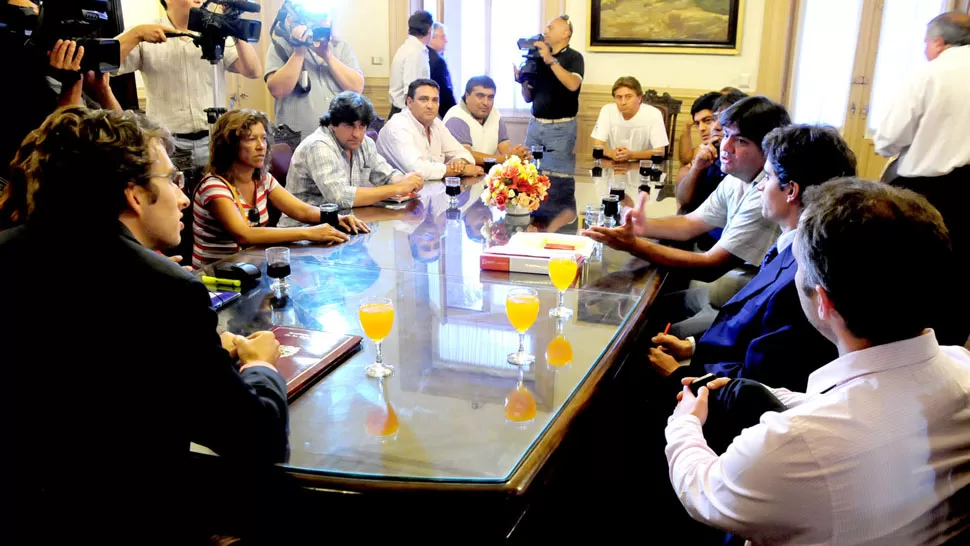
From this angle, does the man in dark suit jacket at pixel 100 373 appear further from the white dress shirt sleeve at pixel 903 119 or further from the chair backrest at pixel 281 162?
the white dress shirt sleeve at pixel 903 119

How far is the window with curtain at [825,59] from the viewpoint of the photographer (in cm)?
562

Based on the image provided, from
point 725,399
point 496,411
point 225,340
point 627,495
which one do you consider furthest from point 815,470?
point 627,495

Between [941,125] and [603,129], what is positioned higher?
[941,125]

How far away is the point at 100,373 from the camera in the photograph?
3.47ft

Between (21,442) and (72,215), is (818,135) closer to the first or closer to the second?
(72,215)

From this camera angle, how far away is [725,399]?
4.14ft

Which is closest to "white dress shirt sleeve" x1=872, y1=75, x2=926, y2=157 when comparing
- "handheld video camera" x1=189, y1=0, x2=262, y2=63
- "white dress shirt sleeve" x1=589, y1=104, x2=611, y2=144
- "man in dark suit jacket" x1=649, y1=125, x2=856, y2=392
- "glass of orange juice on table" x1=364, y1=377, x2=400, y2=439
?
"white dress shirt sleeve" x1=589, y1=104, x2=611, y2=144

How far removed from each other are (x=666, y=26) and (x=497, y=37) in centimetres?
152

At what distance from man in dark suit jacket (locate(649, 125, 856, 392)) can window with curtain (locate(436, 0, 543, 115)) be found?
4848mm

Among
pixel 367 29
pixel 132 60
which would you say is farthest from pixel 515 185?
pixel 367 29

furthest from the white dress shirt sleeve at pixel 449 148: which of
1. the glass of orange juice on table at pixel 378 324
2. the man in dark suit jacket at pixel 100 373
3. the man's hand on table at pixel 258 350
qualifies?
the man in dark suit jacket at pixel 100 373

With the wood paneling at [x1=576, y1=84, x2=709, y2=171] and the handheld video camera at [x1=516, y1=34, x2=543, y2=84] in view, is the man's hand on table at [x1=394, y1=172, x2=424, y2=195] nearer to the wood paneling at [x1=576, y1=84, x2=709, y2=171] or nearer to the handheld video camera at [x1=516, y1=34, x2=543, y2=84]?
the handheld video camera at [x1=516, y1=34, x2=543, y2=84]

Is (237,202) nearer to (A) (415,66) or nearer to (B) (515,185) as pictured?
(B) (515,185)

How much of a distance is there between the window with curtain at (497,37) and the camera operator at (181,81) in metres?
3.19
